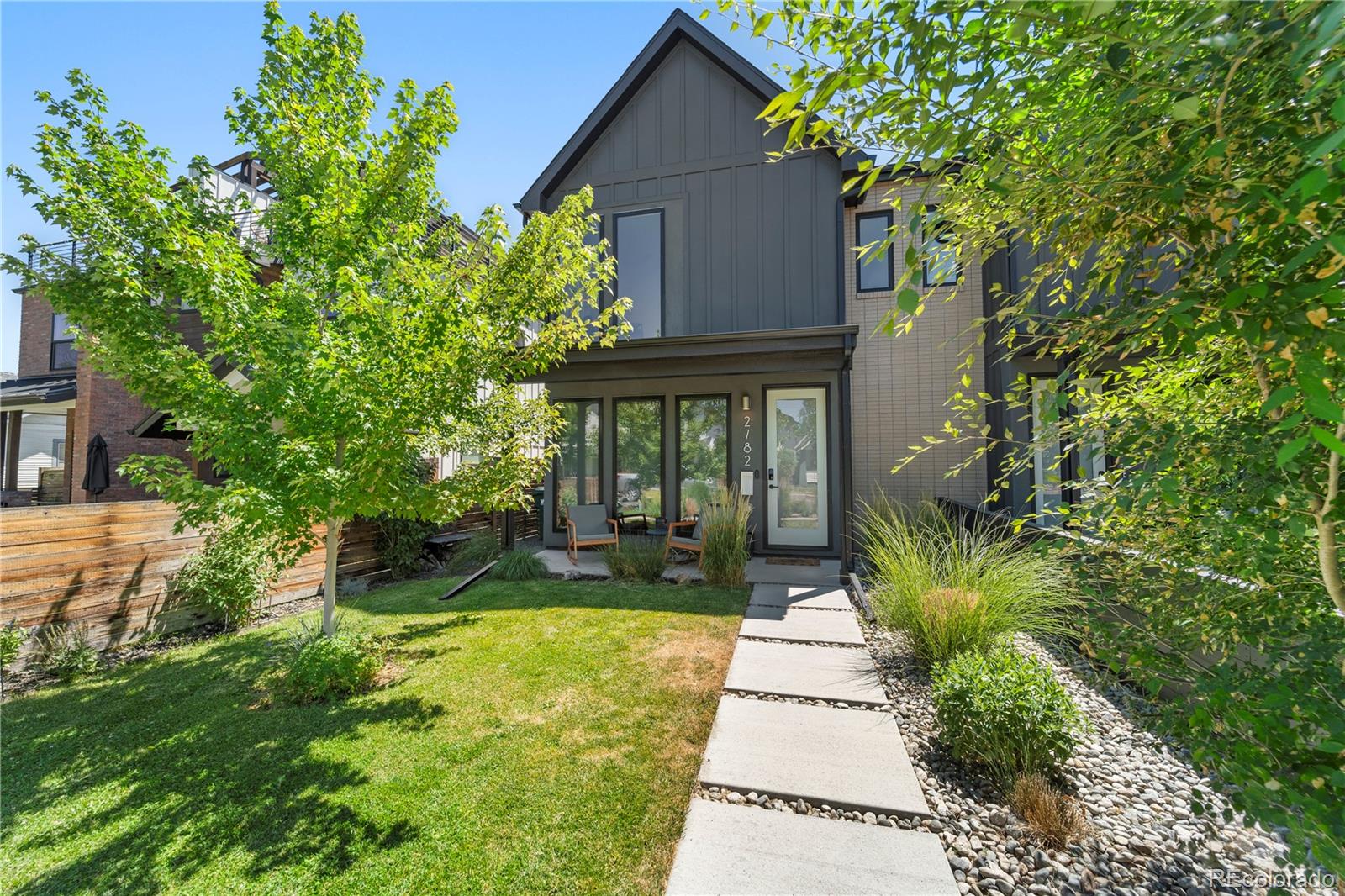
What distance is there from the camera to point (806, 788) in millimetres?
2451

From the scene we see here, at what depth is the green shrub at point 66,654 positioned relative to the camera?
4016 mm

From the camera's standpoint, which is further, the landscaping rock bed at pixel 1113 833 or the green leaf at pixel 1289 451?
the landscaping rock bed at pixel 1113 833

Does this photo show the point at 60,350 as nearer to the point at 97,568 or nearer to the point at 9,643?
the point at 97,568

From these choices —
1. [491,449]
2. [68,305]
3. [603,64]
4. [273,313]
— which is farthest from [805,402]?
[68,305]

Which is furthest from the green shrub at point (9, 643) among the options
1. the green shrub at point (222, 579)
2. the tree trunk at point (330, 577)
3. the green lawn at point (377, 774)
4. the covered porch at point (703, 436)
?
the covered porch at point (703, 436)

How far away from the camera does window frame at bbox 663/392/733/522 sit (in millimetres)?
8297

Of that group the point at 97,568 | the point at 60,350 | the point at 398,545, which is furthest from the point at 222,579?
the point at 60,350

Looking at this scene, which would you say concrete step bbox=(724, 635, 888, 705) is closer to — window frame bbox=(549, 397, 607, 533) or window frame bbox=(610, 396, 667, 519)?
window frame bbox=(610, 396, 667, 519)

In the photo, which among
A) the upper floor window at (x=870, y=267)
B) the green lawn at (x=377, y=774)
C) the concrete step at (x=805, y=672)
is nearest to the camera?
the green lawn at (x=377, y=774)

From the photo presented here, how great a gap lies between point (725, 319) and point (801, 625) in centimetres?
509

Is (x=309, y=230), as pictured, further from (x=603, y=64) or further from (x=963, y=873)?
(x=603, y=64)

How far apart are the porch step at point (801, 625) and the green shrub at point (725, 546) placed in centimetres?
95

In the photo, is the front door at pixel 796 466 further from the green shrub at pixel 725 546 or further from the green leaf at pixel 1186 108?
the green leaf at pixel 1186 108

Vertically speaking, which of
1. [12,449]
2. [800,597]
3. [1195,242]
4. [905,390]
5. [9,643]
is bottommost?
[800,597]
